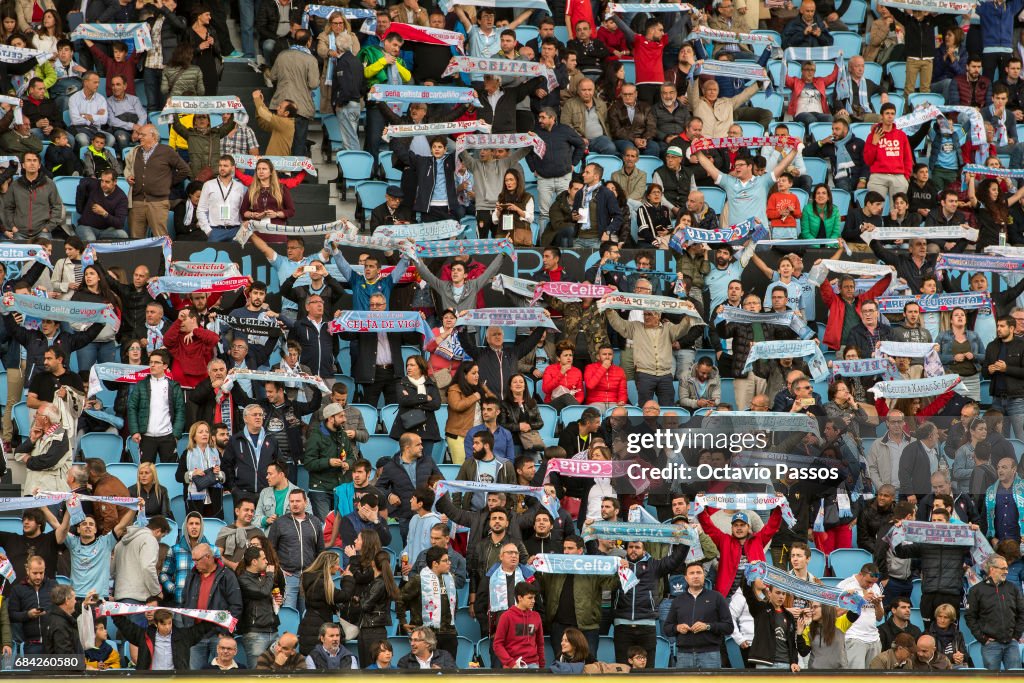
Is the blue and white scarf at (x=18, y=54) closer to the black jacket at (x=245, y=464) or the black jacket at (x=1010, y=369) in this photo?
the black jacket at (x=245, y=464)

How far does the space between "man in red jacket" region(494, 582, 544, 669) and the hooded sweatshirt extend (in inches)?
112

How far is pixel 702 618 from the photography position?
14594 mm

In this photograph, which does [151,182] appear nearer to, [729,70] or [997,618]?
[729,70]

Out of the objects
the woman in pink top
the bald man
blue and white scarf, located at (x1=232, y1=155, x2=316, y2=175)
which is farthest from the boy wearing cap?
the woman in pink top

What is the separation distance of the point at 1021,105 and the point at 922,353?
6223mm

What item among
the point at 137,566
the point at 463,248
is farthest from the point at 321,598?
the point at 463,248

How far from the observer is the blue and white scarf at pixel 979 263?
19156 millimetres

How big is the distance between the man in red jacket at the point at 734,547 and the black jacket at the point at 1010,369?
3759 mm

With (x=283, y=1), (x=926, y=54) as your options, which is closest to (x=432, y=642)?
(x=283, y=1)

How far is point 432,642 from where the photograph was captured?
1414 cm

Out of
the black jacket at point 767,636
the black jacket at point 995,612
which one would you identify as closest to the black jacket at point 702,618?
the black jacket at point 767,636

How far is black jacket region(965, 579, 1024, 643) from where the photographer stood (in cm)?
1495

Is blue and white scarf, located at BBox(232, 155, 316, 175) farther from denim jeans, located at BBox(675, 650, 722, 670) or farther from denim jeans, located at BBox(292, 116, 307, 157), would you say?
denim jeans, located at BBox(675, 650, 722, 670)

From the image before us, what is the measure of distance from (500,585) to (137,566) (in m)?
2.97
